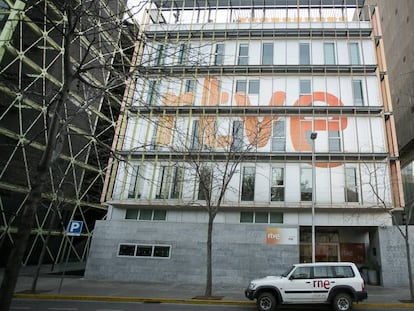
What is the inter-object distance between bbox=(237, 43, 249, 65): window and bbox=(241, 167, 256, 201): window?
837cm

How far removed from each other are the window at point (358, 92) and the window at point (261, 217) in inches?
368

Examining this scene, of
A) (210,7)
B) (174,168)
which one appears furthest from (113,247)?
(210,7)

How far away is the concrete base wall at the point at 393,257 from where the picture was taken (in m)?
17.2

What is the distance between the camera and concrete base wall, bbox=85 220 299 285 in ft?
58.6

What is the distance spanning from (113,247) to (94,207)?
13.1m

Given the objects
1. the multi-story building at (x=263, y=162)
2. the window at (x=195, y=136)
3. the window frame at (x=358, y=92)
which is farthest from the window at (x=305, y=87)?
the window at (x=195, y=136)

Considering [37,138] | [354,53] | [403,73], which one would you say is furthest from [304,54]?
[37,138]

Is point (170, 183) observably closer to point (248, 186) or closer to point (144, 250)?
point (144, 250)

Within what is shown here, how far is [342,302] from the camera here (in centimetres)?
1066

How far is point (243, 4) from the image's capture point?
27.4 m

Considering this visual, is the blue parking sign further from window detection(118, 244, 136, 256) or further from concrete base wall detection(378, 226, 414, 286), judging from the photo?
concrete base wall detection(378, 226, 414, 286)

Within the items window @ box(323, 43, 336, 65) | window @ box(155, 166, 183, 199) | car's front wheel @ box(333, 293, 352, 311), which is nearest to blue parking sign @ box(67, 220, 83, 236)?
window @ box(155, 166, 183, 199)

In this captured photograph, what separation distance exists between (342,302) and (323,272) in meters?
1.08

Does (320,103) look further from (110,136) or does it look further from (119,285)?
(110,136)
